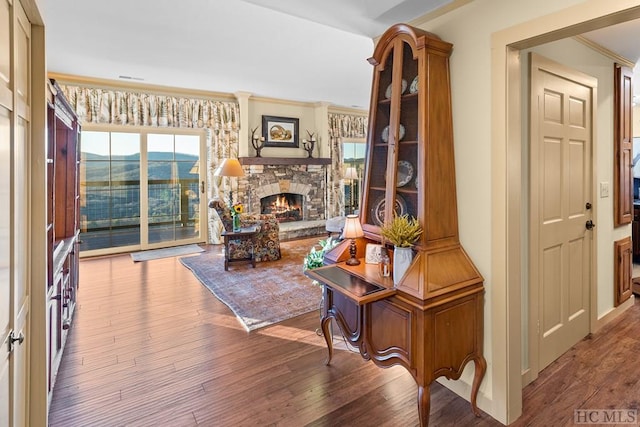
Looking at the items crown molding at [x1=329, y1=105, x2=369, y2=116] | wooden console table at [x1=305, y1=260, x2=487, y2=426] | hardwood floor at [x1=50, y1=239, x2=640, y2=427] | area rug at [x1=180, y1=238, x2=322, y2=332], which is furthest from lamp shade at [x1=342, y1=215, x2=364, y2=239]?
crown molding at [x1=329, y1=105, x2=369, y2=116]

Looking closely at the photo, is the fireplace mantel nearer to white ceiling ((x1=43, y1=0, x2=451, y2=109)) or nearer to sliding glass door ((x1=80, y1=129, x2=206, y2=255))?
sliding glass door ((x1=80, y1=129, x2=206, y2=255))

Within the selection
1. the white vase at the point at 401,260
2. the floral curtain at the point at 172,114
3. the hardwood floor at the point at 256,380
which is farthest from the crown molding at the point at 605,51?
the floral curtain at the point at 172,114

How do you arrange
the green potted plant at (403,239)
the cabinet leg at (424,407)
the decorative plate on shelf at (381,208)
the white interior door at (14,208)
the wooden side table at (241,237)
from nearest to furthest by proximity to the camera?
the white interior door at (14,208) < the cabinet leg at (424,407) < the green potted plant at (403,239) < the decorative plate on shelf at (381,208) < the wooden side table at (241,237)

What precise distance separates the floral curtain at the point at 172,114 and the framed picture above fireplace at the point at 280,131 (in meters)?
0.63

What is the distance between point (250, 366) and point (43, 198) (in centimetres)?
165

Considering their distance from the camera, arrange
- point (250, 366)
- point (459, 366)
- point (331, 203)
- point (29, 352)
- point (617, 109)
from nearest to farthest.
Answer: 1. point (29, 352)
2. point (459, 366)
3. point (250, 366)
4. point (617, 109)
5. point (331, 203)

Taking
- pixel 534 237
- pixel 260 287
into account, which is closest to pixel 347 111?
pixel 260 287

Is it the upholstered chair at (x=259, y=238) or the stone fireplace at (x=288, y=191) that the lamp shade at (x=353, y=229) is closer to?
the upholstered chair at (x=259, y=238)

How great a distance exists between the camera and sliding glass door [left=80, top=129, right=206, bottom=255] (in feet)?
17.7

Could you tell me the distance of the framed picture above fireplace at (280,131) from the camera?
683cm

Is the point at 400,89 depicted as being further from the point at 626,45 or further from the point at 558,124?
the point at 626,45

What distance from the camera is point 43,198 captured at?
1480 millimetres

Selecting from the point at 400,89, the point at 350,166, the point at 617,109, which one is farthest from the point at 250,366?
the point at 350,166

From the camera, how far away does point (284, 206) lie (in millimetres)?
7375
